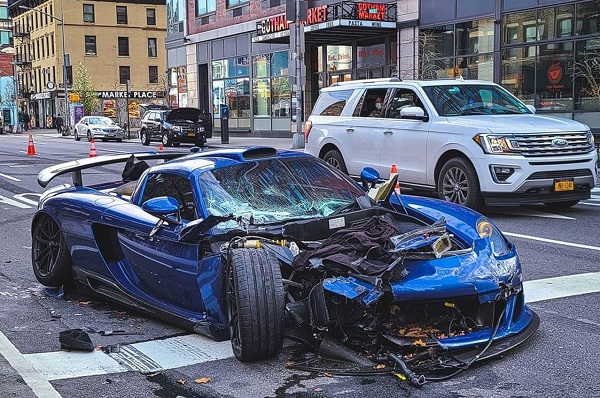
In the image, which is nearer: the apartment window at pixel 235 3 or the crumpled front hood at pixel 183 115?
the crumpled front hood at pixel 183 115

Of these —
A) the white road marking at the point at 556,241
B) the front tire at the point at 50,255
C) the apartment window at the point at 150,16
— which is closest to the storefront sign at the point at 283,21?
the white road marking at the point at 556,241

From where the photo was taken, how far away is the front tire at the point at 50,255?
20.8 feet

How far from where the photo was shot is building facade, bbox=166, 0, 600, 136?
21766 millimetres

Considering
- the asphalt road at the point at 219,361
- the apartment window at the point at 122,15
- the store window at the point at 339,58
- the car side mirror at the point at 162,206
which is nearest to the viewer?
the asphalt road at the point at 219,361

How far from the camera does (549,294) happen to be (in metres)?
5.89

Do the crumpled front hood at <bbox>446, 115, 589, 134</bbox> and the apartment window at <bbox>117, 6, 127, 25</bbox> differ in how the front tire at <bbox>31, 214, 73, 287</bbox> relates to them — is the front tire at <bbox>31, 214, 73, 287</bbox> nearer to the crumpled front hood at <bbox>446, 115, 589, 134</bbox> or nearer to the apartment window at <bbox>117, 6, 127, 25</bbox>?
the crumpled front hood at <bbox>446, 115, 589, 134</bbox>

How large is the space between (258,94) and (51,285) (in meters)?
32.1

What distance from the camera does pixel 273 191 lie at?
5414 mm

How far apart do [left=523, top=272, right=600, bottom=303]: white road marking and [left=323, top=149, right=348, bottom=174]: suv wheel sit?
20.3ft

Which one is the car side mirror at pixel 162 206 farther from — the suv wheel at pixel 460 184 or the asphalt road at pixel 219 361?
the suv wheel at pixel 460 184

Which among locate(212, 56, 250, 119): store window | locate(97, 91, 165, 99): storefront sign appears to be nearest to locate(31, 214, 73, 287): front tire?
locate(212, 56, 250, 119): store window

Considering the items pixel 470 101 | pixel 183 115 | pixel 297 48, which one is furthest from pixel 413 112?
pixel 183 115

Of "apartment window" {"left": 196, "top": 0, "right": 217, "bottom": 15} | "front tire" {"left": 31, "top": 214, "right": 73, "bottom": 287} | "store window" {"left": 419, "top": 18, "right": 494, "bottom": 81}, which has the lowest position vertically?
"front tire" {"left": 31, "top": 214, "right": 73, "bottom": 287}

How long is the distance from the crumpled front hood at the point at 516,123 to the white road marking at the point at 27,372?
691 centimetres
